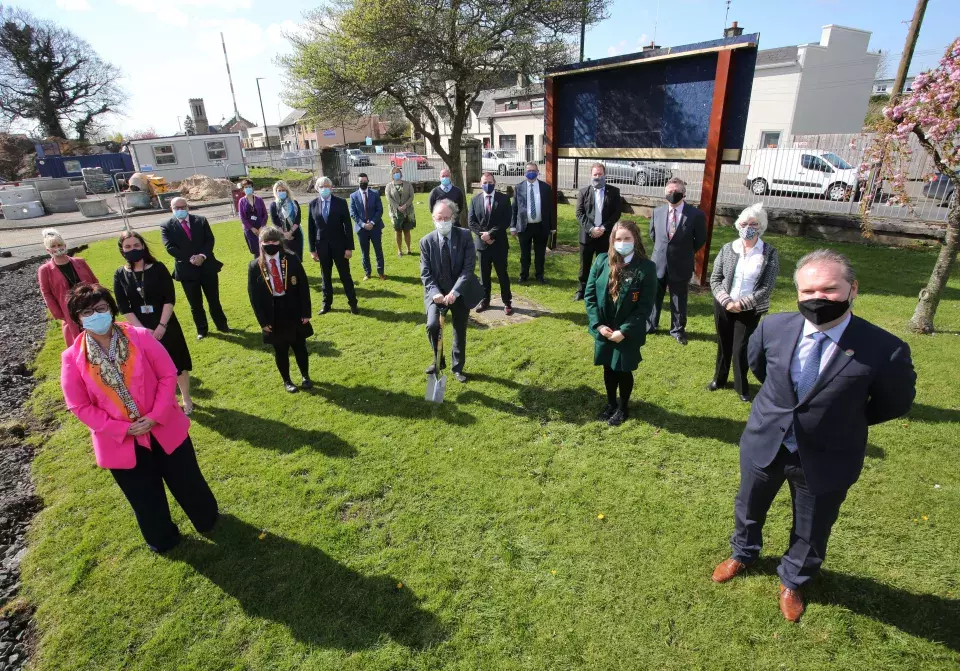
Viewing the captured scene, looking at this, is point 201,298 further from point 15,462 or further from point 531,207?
point 531,207

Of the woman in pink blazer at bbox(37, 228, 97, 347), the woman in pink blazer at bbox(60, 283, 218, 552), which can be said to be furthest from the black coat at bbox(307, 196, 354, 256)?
the woman in pink blazer at bbox(60, 283, 218, 552)

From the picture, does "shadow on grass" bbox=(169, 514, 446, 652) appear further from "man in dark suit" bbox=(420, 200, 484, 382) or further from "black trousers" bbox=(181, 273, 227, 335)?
"black trousers" bbox=(181, 273, 227, 335)

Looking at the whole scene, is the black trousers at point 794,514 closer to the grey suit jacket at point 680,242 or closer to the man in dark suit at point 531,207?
the grey suit jacket at point 680,242

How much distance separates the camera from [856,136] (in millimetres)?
13391

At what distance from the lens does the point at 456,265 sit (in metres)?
5.71

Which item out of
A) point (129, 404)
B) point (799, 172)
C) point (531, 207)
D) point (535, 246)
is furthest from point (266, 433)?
point (799, 172)

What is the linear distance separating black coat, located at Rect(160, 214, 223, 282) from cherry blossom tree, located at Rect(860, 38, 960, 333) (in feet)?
30.3

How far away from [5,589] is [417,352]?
4.53 m

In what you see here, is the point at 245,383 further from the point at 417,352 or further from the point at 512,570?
the point at 512,570

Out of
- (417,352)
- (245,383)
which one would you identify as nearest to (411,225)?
(417,352)

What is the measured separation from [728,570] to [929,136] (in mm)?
5918

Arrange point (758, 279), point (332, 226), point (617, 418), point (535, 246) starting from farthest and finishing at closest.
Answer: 1. point (535, 246)
2. point (332, 226)
3. point (617, 418)
4. point (758, 279)

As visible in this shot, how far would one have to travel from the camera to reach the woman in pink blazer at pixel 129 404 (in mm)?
3270

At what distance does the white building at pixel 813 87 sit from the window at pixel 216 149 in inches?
1358
